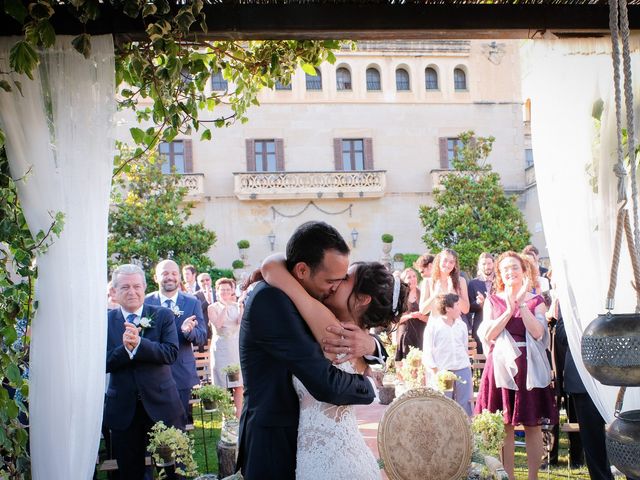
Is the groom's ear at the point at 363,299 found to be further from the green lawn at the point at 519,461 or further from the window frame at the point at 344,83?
the window frame at the point at 344,83

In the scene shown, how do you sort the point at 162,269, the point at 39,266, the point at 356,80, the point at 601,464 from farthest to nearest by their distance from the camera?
the point at 356,80 → the point at 162,269 → the point at 601,464 → the point at 39,266

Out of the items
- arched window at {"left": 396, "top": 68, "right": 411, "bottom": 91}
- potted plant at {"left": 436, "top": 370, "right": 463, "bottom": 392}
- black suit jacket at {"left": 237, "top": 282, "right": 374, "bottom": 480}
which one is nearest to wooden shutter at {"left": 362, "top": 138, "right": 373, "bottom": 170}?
arched window at {"left": 396, "top": 68, "right": 411, "bottom": 91}

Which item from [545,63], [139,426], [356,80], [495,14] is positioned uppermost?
[356,80]

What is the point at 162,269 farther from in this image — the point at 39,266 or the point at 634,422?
the point at 634,422

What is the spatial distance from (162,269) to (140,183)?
627 inches

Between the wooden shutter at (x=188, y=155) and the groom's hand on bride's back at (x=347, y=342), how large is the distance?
26.6 m

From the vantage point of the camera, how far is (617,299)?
13.6 feet

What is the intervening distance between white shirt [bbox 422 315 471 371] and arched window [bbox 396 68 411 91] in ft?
81.1

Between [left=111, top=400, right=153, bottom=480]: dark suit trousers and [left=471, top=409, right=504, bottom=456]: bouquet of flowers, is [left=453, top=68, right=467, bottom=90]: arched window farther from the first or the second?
[left=111, top=400, right=153, bottom=480]: dark suit trousers

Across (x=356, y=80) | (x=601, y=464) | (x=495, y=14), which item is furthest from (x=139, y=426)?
(x=356, y=80)

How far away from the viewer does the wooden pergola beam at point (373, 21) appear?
3754mm

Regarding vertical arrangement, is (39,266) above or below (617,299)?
above

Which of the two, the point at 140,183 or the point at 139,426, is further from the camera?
the point at 140,183

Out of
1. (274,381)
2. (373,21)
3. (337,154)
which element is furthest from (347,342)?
(337,154)
